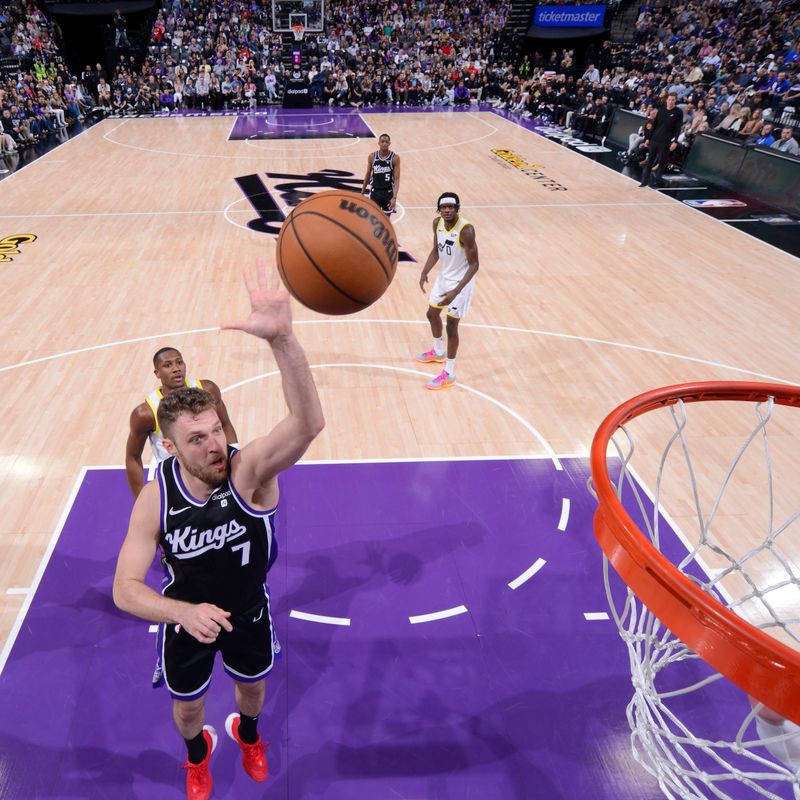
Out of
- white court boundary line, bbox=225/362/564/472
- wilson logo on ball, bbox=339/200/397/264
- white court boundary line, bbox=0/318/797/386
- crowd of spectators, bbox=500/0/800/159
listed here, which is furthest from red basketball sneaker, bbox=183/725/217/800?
crowd of spectators, bbox=500/0/800/159

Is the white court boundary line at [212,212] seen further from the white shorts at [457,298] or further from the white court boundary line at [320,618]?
the white court boundary line at [320,618]

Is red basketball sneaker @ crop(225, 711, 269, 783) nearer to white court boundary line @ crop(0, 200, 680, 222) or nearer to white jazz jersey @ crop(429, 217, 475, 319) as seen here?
white jazz jersey @ crop(429, 217, 475, 319)

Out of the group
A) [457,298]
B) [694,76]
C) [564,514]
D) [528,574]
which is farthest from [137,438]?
[694,76]

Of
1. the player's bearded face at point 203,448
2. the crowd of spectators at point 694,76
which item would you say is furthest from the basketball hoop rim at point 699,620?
the crowd of spectators at point 694,76

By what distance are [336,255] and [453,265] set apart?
111 inches

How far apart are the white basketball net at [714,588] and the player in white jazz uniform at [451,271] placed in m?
1.68

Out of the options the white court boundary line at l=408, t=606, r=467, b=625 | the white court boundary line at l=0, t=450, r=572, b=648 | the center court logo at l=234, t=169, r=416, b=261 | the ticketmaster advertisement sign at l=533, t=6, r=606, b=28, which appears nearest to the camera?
the white court boundary line at l=0, t=450, r=572, b=648

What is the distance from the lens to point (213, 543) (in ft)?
7.89

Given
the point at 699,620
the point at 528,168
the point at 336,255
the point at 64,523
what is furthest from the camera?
the point at 528,168

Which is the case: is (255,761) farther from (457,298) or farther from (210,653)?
(457,298)

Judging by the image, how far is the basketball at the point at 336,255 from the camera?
3098mm

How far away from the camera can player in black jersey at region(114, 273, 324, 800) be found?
2.08 meters

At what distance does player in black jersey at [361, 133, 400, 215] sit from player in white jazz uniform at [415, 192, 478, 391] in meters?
3.09

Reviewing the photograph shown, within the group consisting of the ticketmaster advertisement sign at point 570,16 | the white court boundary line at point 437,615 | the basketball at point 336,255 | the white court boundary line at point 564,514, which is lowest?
the white court boundary line at point 437,615
